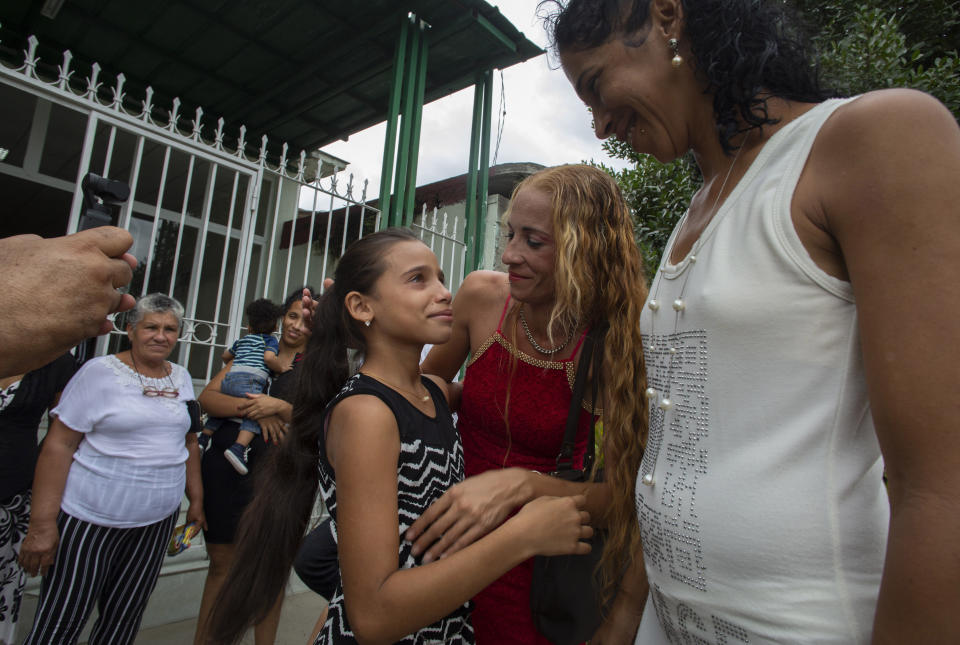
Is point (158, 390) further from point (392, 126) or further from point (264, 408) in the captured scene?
point (392, 126)

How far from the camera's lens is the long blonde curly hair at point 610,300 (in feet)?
4.83

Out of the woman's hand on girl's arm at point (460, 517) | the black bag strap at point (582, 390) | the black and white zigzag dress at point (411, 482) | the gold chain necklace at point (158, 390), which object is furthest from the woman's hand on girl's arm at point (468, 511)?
the gold chain necklace at point (158, 390)

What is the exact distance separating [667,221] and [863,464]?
317 cm

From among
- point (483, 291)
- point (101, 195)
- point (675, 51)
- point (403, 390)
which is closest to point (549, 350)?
point (483, 291)

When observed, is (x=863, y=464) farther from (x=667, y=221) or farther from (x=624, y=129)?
(x=667, y=221)

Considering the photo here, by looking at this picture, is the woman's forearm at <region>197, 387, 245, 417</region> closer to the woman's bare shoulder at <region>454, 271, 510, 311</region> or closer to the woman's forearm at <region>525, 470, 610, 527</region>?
the woman's bare shoulder at <region>454, 271, 510, 311</region>

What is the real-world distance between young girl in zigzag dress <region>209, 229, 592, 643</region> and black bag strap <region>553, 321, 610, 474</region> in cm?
18

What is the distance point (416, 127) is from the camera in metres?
5.00

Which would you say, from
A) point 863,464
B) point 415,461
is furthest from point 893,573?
point 415,461

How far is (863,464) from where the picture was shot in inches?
28.8

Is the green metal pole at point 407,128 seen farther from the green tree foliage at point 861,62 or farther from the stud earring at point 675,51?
the stud earring at point 675,51

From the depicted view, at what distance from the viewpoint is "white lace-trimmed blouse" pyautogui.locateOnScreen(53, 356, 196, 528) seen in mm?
2750

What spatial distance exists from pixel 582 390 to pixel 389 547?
724 mm

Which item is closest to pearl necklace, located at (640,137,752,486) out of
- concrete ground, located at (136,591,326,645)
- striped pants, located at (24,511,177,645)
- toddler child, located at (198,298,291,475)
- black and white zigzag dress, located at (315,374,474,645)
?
black and white zigzag dress, located at (315,374,474,645)
